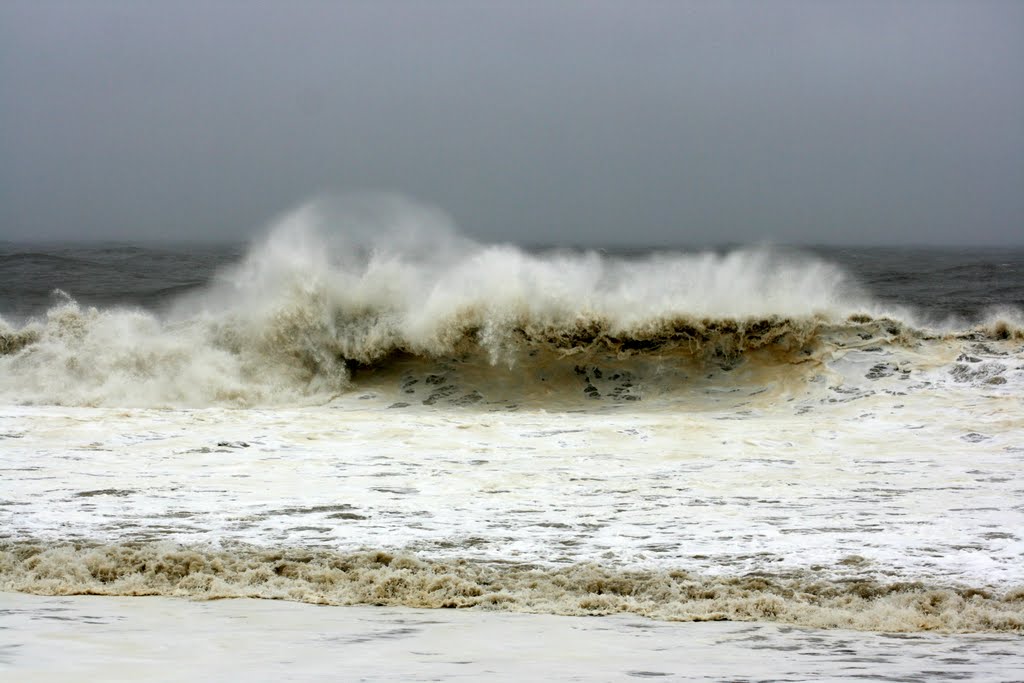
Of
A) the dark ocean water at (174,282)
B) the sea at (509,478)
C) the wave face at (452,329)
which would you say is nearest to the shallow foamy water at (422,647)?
the sea at (509,478)

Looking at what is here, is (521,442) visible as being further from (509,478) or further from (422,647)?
(422,647)

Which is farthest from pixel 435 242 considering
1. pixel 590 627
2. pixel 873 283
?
pixel 873 283

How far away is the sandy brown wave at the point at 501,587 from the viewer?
413 centimetres

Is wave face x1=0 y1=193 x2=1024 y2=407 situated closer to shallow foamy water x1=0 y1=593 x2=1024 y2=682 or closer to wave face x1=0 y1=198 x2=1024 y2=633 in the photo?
wave face x1=0 y1=198 x2=1024 y2=633

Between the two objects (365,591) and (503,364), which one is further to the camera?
(503,364)

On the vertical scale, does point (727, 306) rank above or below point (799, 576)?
above

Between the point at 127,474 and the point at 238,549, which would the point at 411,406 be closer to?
the point at 127,474

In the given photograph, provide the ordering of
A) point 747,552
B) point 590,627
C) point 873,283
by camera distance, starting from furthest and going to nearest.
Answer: point 873,283 < point 747,552 < point 590,627

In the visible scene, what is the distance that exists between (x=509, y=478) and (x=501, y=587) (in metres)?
2.06

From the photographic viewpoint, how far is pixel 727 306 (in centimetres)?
1178

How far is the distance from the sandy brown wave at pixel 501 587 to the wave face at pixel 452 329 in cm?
615

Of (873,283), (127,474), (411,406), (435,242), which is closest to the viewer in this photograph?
(127,474)

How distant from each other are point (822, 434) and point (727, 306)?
3.93 meters

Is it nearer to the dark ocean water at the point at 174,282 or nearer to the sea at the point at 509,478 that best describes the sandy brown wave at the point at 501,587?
the sea at the point at 509,478
